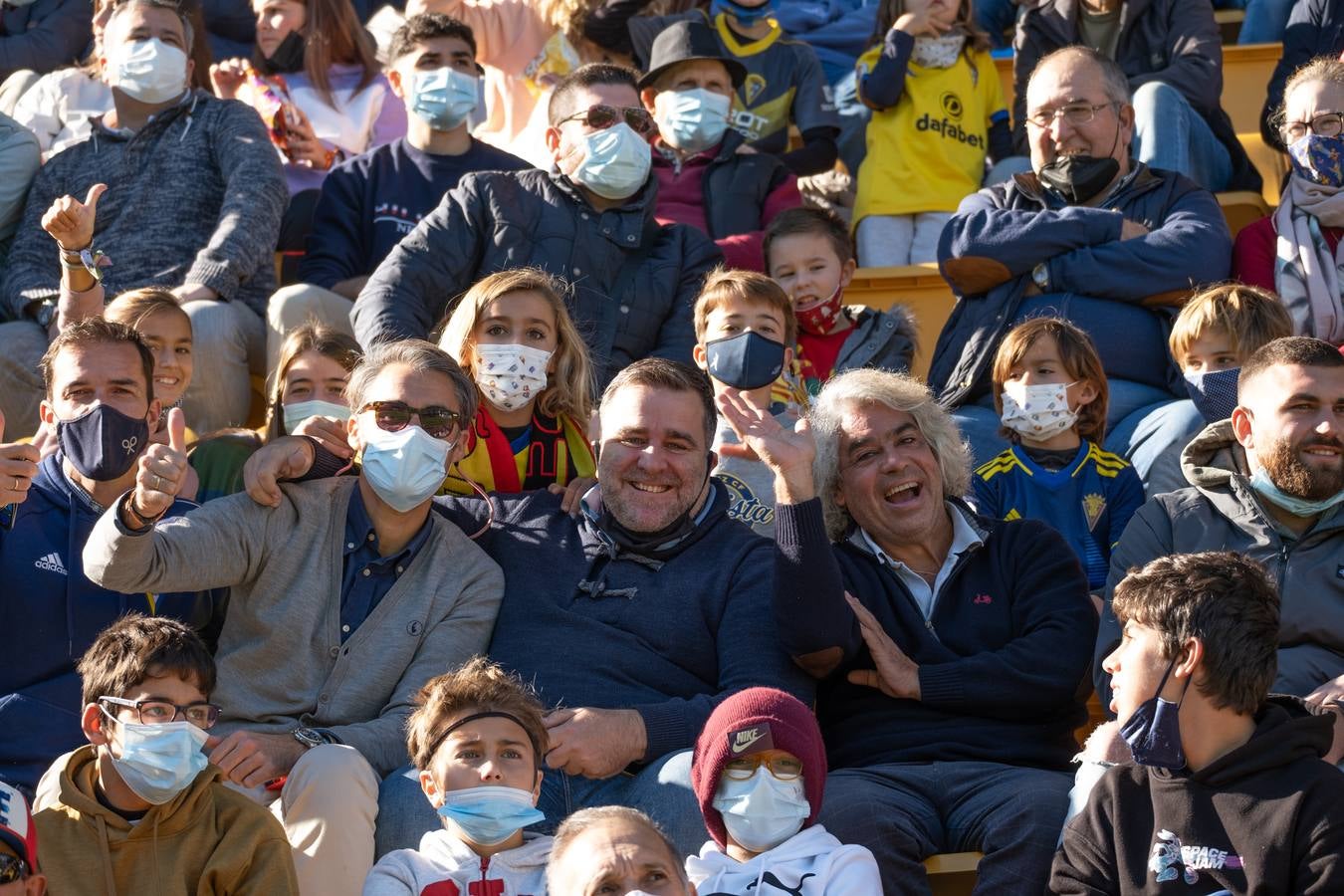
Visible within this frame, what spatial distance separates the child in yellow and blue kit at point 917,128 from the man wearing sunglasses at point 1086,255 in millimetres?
1163

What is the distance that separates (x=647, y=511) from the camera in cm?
471

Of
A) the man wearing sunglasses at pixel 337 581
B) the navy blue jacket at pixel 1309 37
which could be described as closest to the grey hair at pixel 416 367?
the man wearing sunglasses at pixel 337 581

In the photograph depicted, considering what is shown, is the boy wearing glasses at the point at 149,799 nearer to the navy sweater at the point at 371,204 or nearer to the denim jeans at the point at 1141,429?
the denim jeans at the point at 1141,429

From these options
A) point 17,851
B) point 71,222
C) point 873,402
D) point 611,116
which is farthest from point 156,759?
point 611,116

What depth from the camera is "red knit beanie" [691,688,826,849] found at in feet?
12.7

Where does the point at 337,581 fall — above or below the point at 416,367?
below

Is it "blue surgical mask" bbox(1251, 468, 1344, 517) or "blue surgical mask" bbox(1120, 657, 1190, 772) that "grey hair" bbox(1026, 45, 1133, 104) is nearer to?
"blue surgical mask" bbox(1251, 468, 1344, 517)

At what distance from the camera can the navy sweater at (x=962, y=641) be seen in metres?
4.29

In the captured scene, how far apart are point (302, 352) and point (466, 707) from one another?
194 centimetres

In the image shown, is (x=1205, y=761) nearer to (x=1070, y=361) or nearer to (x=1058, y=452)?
(x=1058, y=452)

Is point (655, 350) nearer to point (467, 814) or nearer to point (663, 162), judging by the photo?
point (663, 162)

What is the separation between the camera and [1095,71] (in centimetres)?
638

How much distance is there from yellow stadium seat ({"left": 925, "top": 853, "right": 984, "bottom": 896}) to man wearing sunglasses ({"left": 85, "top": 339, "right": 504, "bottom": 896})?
1.20 m

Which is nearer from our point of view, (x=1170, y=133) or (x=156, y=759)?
(x=156, y=759)
